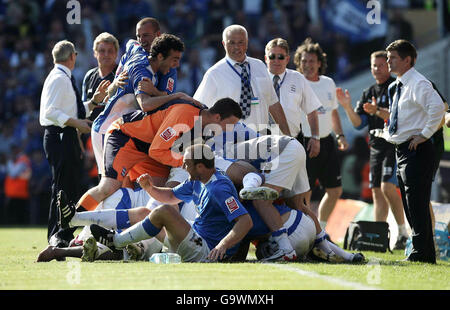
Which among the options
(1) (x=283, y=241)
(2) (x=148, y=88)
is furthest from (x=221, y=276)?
(2) (x=148, y=88)

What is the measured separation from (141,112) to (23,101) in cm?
1190

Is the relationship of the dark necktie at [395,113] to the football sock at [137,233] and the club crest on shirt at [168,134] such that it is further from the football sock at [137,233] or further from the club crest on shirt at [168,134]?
the football sock at [137,233]

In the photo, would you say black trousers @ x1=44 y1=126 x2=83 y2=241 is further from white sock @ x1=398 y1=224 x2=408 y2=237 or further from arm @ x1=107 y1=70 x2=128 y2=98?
white sock @ x1=398 y1=224 x2=408 y2=237

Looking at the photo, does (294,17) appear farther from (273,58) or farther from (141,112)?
(141,112)

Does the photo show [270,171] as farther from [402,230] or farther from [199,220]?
[402,230]

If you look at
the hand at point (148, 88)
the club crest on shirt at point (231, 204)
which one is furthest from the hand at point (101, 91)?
the club crest on shirt at point (231, 204)

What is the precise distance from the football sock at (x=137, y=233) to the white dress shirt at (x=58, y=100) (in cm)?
264

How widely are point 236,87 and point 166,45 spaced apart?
43.5 inches

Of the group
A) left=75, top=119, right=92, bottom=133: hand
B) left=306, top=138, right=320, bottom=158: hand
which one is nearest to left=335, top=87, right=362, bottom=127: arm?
left=306, top=138, right=320, bottom=158: hand

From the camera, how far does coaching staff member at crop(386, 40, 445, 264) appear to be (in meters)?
8.00

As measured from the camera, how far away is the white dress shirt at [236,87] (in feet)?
30.8

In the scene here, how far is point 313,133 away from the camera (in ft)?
34.5

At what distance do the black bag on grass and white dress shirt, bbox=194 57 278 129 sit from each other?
6.15 ft
